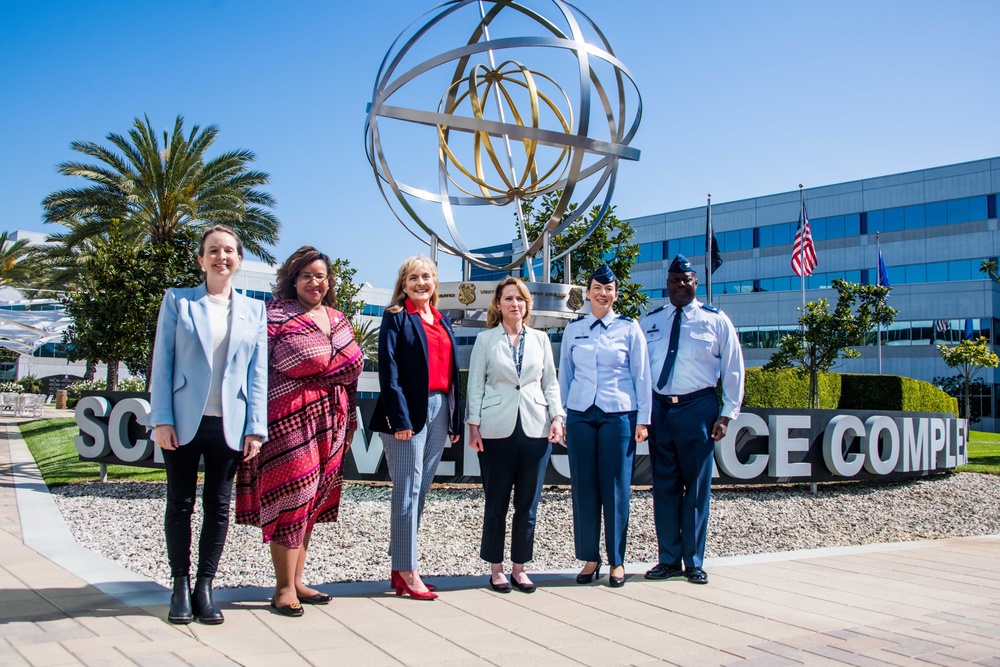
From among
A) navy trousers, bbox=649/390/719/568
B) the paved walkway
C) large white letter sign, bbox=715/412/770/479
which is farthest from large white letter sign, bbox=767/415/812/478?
navy trousers, bbox=649/390/719/568

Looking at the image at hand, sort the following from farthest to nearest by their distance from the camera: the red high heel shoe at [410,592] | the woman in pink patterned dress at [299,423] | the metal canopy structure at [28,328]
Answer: the metal canopy structure at [28,328]
the red high heel shoe at [410,592]
the woman in pink patterned dress at [299,423]

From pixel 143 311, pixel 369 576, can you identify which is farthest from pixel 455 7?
pixel 143 311

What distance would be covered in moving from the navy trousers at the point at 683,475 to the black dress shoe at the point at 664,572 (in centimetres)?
3

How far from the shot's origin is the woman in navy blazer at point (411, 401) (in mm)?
3969

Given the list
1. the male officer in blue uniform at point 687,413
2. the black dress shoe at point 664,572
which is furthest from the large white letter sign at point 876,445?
the black dress shoe at point 664,572

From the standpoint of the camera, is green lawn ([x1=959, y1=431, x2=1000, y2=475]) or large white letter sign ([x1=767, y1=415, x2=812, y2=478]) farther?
green lawn ([x1=959, y1=431, x2=1000, y2=475])

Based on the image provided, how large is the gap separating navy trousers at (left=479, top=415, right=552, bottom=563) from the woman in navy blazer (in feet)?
1.08

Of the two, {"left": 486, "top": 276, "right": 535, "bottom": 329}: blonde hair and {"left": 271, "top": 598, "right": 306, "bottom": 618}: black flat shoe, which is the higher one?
{"left": 486, "top": 276, "right": 535, "bottom": 329}: blonde hair

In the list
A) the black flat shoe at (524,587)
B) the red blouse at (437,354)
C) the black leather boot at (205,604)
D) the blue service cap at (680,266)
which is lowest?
the black flat shoe at (524,587)

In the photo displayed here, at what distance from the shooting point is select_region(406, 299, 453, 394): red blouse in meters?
4.12

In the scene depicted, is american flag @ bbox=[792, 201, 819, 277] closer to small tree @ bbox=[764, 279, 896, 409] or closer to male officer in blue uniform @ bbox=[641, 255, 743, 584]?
small tree @ bbox=[764, 279, 896, 409]

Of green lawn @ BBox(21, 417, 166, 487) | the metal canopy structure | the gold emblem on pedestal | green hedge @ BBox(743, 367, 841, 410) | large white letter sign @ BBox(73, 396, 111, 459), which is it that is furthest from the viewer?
the metal canopy structure

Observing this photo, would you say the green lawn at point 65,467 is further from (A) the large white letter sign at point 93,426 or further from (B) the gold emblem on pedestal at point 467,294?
(B) the gold emblem on pedestal at point 467,294

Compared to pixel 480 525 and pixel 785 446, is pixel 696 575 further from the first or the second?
pixel 785 446
